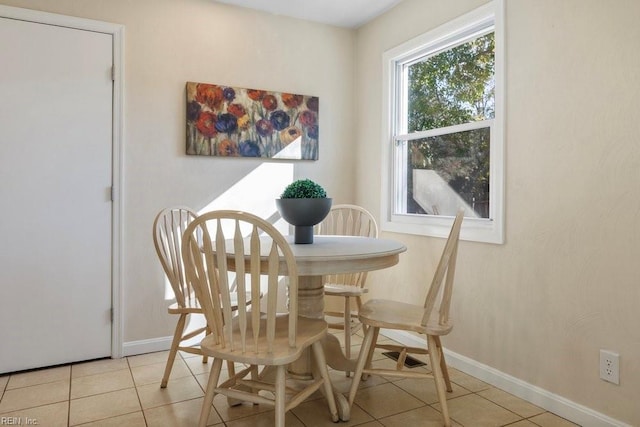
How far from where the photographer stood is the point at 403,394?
2193 mm

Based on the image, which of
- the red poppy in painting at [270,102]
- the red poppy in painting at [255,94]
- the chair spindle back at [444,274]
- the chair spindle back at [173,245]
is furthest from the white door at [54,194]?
the chair spindle back at [444,274]

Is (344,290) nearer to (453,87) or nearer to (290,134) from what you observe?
(290,134)

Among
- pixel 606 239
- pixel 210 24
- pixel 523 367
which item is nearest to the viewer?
pixel 606 239

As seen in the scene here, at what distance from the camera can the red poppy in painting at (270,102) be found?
10.2 ft

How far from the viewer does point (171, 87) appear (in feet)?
9.27

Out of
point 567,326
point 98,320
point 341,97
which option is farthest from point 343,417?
point 341,97

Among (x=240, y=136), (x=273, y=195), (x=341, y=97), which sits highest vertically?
(x=341, y=97)

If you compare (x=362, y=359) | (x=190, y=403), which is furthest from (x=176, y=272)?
(x=362, y=359)

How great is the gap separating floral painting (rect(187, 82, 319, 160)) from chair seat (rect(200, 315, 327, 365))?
1495 mm

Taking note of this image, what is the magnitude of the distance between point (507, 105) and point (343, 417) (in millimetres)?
1721

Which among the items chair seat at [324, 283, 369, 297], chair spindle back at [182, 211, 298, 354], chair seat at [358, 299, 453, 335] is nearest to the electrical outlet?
chair seat at [358, 299, 453, 335]

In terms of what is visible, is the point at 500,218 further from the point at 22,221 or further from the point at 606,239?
the point at 22,221

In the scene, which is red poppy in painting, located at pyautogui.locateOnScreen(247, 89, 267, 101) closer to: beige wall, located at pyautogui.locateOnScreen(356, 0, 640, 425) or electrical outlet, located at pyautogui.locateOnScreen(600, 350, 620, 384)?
beige wall, located at pyautogui.locateOnScreen(356, 0, 640, 425)

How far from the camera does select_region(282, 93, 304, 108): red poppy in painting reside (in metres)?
3.18
